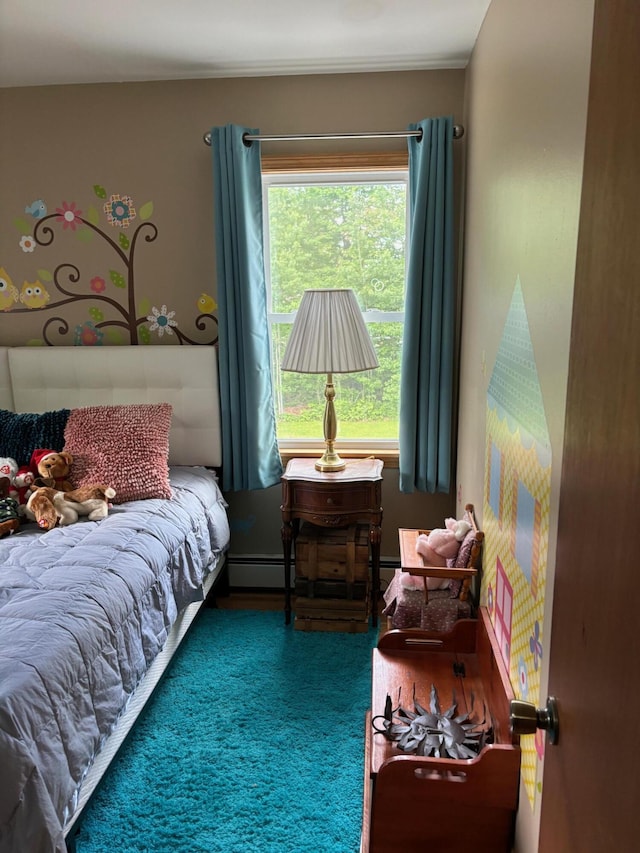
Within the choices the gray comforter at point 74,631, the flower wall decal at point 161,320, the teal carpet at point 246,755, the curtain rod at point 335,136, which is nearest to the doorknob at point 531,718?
the gray comforter at point 74,631

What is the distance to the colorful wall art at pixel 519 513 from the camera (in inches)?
51.8

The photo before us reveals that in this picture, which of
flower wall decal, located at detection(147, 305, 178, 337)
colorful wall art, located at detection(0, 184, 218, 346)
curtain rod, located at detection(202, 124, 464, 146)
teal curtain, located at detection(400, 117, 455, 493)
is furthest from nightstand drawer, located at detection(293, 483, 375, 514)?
curtain rod, located at detection(202, 124, 464, 146)

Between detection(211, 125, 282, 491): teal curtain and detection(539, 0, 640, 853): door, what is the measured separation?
7.34 ft

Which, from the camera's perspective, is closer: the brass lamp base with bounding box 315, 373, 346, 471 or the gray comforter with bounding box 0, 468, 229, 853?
the gray comforter with bounding box 0, 468, 229, 853

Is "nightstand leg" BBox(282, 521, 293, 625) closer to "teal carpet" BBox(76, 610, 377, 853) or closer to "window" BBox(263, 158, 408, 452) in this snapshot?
"teal carpet" BBox(76, 610, 377, 853)

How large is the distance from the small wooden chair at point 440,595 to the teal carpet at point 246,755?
17.0 inches

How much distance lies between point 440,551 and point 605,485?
1634 mm

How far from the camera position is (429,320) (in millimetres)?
2869

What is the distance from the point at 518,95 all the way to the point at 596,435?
129 centimetres

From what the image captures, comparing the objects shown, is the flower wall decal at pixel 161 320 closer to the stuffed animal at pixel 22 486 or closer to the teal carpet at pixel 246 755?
the stuffed animal at pixel 22 486

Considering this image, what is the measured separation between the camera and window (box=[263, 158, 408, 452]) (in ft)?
9.85

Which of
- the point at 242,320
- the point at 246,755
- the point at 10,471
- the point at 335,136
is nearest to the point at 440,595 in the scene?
the point at 246,755

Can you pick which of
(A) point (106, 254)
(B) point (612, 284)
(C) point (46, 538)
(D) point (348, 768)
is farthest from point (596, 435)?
(A) point (106, 254)

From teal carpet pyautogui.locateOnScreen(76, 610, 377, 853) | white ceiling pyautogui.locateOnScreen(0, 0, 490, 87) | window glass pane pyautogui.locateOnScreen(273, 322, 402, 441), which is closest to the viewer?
teal carpet pyautogui.locateOnScreen(76, 610, 377, 853)
